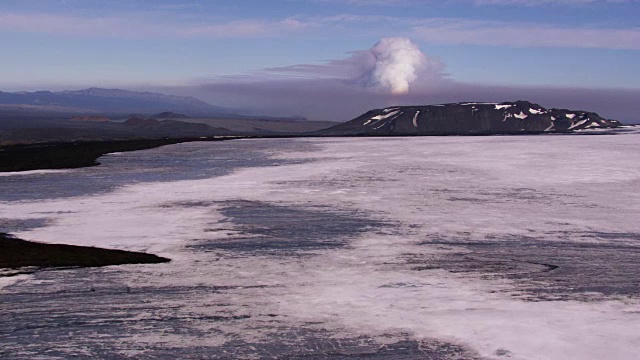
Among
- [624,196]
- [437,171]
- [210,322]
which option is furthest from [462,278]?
[437,171]

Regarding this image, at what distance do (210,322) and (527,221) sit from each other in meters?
9.95

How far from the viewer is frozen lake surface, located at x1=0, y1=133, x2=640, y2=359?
25.4 feet

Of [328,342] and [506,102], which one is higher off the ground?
[506,102]

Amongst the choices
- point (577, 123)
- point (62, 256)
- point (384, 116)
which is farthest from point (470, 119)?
point (62, 256)

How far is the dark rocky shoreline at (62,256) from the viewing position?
1141 centimetres

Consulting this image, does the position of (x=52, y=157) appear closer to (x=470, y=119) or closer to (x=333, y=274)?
(x=333, y=274)

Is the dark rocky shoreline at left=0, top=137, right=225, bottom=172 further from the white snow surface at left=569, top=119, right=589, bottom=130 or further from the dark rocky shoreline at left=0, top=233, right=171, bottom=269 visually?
the white snow surface at left=569, top=119, right=589, bottom=130

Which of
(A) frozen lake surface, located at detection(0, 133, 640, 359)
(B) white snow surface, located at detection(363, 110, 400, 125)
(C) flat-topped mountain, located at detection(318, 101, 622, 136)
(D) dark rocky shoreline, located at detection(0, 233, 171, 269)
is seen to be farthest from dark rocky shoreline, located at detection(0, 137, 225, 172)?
(B) white snow surface, located at detection(363, 110, 400, 125)

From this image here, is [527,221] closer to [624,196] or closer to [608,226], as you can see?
[608,226]

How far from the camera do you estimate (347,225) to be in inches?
597

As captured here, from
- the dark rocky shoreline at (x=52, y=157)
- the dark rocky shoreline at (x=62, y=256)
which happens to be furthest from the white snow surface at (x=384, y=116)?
the dark rocky shoreline at (x=62, y=256)

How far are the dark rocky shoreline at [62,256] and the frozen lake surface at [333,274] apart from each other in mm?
427

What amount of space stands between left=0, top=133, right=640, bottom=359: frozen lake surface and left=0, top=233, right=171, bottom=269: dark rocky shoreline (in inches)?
16.8

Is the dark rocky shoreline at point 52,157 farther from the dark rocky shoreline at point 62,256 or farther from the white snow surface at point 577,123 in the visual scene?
the white snow surface at point 577,123
